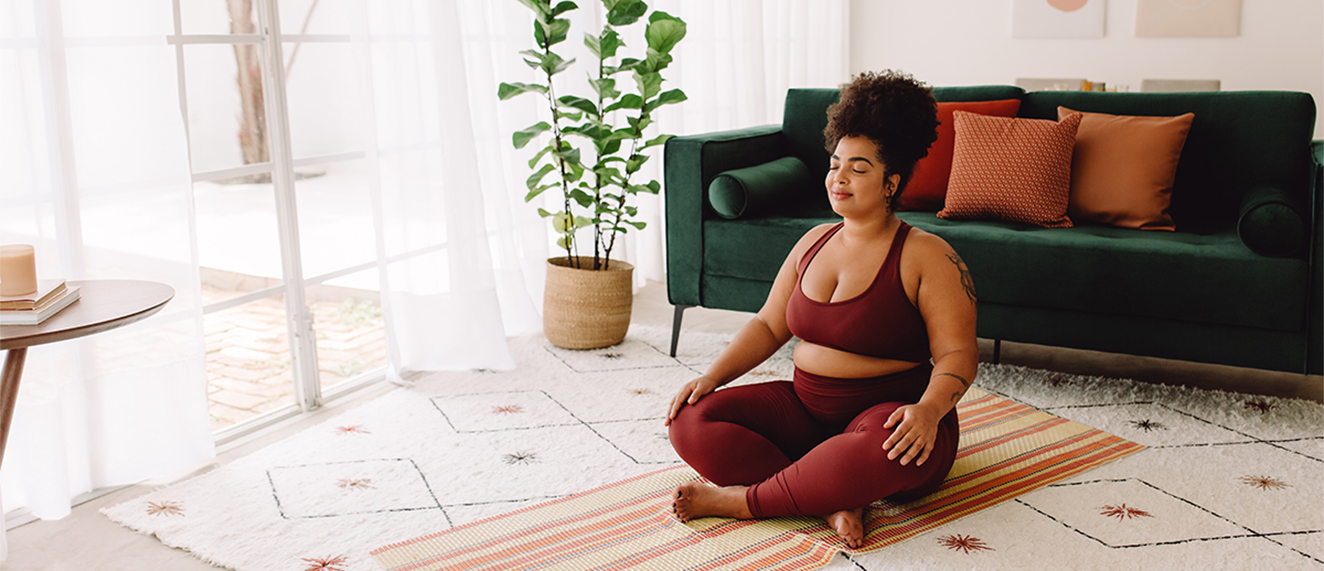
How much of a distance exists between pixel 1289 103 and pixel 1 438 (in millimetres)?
3197

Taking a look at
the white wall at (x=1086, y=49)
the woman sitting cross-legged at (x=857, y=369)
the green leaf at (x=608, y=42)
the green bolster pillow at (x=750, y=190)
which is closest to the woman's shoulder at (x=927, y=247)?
the woman sitting cross-legged at (x=857, y=369)

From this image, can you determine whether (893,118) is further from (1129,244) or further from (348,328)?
(348,328)

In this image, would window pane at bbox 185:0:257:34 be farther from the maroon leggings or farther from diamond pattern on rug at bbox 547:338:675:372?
the maroon leggings

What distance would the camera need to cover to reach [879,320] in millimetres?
1837

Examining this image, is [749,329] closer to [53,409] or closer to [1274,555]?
[1274,555]

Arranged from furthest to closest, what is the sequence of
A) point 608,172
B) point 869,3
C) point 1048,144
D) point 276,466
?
1. point 869,3
2. point 608,172
3. point 1048,144
4. point 276,466

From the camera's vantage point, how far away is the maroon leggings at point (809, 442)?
69.1 inches

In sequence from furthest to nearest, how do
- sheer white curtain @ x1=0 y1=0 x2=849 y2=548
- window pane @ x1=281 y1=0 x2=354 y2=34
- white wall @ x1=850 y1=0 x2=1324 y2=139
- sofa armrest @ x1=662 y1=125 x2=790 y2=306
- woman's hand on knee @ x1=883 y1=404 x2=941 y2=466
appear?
white wall @ x1=850 y1=0 x2=1324 y2=139 < sofa armrest @ x1=662 y1=125 x2=790 y2=306 < window pane @ x1=281 y1=0 x2=354 y2=34 < sheer white curtain @ x1=0 y1=0 x2=849 y2=548 < woman's hand on knee @ x1=883 y1=404 x2=941 y2=466

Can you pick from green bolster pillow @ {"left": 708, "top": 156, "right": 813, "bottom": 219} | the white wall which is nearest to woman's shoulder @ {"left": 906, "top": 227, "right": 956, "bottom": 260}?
green bolster pillow @ {"left": 708, "top": 156, "right": 813, "bottom": 219}

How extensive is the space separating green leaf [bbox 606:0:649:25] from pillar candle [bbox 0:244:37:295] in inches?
69.4

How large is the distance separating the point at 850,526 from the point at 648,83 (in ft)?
5.32

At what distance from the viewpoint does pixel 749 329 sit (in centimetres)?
205

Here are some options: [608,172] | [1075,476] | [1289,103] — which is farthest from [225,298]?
[1289,103]

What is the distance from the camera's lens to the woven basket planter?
10.1ft
